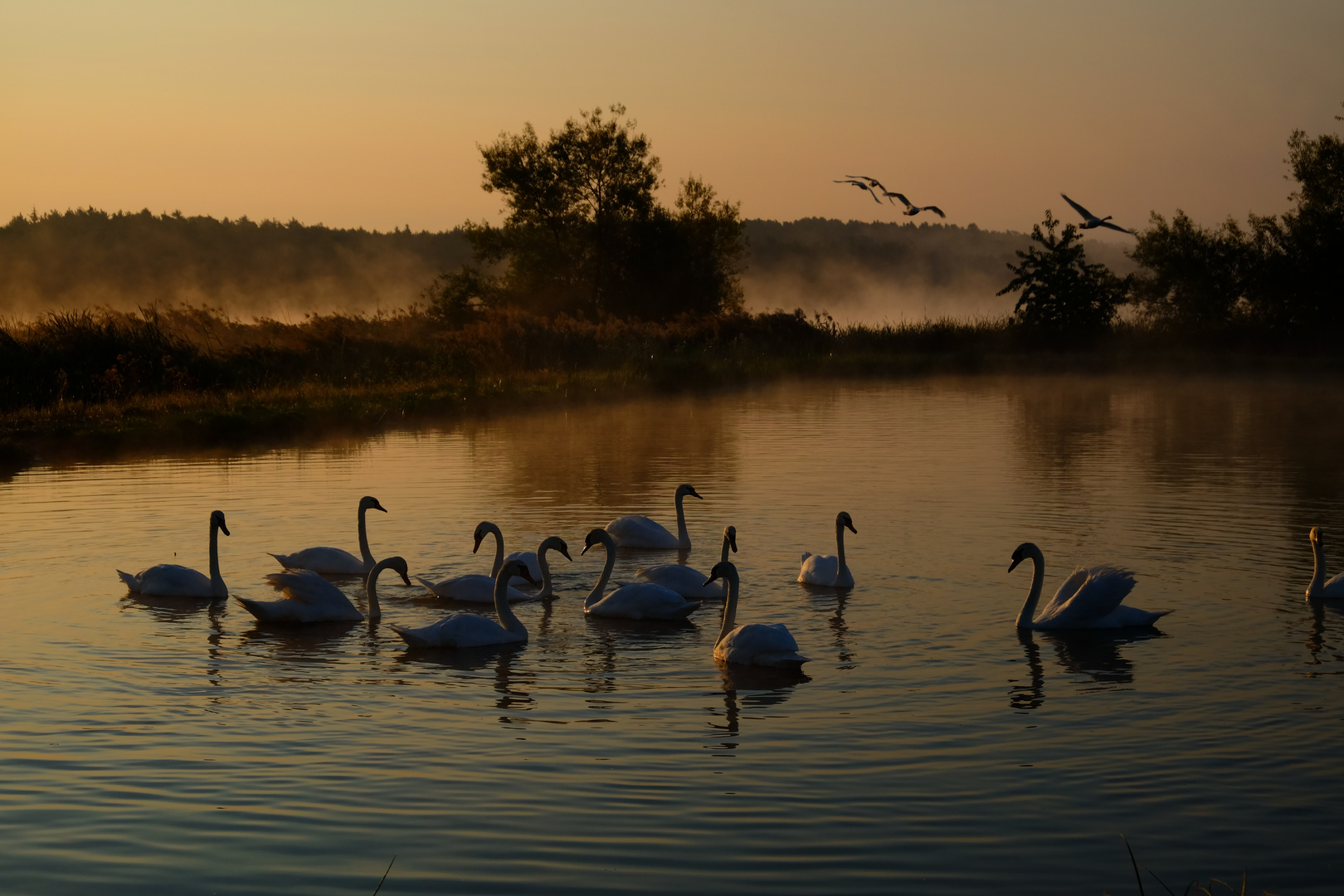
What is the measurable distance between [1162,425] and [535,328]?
20621 mm

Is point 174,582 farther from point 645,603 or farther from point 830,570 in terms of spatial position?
point 830,570

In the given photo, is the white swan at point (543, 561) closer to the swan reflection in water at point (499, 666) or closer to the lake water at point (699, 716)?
the lake water at point (699, 716)

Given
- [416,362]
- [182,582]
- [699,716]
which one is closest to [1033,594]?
[699,716]

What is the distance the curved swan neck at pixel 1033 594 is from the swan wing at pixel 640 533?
4.93m

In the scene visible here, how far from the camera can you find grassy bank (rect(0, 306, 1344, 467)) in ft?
95.0

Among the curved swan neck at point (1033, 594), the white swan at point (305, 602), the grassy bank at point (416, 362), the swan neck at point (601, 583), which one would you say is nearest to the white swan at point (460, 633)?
the white swan at point (305, 602)

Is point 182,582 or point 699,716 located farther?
point 182,582

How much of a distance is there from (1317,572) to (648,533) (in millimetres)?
6762

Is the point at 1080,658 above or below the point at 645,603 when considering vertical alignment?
below

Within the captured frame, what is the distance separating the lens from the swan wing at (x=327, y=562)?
46.8 feet

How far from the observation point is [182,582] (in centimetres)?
1287

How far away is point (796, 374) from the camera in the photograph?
46812 mm

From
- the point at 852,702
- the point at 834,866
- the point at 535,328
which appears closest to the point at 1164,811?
the point at 834,866

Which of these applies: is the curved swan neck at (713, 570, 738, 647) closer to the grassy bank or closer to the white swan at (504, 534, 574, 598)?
the white swan at (504, 534, 574, 598)
